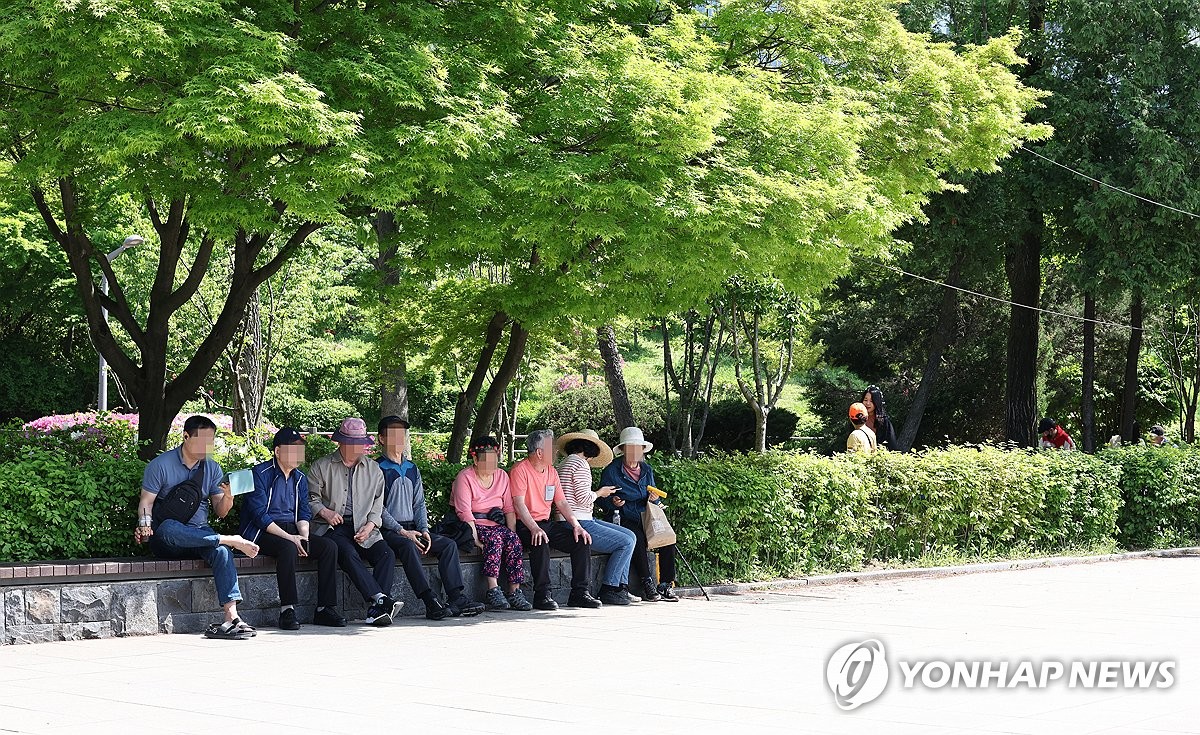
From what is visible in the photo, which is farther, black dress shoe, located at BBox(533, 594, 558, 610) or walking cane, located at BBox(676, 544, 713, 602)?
walking cane, located at BBox(676, 544, 713, 602)

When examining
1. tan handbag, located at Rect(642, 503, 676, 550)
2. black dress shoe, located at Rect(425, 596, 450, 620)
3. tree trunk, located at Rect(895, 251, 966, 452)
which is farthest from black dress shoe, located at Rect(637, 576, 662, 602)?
tree trunk, located at Rect(895, 251, 966, 452)

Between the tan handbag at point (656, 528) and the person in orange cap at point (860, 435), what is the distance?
13.4 ft

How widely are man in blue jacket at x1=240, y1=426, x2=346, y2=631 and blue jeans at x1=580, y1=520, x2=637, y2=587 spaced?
8.87 ft

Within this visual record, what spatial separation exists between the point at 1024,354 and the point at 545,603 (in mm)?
18393

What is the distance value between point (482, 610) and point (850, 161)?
585 cm

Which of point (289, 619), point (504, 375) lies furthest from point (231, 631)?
point (504, 375)

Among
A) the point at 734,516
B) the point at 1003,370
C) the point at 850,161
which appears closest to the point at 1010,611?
the point at 734,516

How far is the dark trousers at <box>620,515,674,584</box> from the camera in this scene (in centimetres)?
1212

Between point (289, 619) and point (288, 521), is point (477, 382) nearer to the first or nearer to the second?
point (288, 521)

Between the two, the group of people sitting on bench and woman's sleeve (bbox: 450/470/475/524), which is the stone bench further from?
woman's sleeve (bbox: 450/470/475/524)

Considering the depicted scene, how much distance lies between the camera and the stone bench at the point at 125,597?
876 cm

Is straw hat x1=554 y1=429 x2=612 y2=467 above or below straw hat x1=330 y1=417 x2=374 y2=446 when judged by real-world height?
below

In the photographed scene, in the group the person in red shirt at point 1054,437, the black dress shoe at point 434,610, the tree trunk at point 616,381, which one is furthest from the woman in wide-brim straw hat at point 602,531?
the person in red shirt at point 1054,437

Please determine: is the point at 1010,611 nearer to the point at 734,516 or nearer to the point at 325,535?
the point at 734,516
